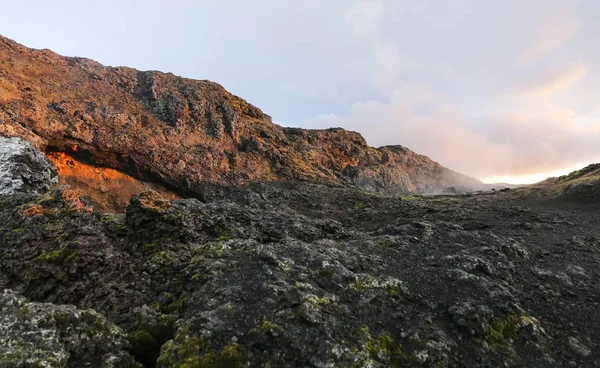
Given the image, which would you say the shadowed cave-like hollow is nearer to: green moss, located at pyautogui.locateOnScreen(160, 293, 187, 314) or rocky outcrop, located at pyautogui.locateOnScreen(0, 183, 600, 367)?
rocky outcrop, located at pyautogui.locateOnScreen(0, 183, 600, 367)

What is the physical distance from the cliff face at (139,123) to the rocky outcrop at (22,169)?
5.15 meters

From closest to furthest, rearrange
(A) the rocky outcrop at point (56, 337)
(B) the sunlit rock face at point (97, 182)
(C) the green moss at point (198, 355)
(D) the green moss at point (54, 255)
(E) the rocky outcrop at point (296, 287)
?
(A) the rocky outcrop at point (56, 337), (C) the green moss at point (198, 355), (E) the rocky outcrop at point (296, 287), (D) the green moss at point (54, 255), (B) the sunlit rock face at point (97, 182)

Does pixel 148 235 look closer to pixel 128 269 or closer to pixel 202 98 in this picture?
pixel 128 269

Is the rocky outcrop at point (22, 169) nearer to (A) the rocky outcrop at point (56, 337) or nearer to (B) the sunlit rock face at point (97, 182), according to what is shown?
(B) the sunlit rock face at point (97, 182)

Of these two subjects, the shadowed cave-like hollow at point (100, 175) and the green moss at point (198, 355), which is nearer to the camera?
the green moss at point (198, 355)

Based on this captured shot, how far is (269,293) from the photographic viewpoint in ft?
40.2

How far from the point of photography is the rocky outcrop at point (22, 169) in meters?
25.6

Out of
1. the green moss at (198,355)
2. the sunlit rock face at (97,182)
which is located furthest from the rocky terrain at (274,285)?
the sunlit rock face at (97,182)

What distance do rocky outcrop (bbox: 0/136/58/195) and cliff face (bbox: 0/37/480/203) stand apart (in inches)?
203

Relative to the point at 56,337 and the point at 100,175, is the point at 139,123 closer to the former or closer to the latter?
the point at 100,175

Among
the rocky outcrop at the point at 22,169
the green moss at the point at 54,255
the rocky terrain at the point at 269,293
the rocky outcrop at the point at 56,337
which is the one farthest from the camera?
the rocky outcrop at the point at 22,169

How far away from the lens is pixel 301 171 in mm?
58156

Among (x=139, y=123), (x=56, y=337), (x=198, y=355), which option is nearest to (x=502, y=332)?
(x=198, y=355)

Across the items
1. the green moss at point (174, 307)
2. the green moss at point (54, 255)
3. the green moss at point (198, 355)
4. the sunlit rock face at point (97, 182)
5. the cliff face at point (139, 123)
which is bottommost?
the green moss at point (198, 355)
